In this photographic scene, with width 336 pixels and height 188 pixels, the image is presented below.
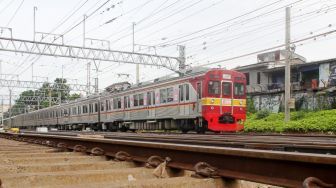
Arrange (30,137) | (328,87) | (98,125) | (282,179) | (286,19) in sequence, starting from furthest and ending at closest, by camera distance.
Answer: (328,87)
(98,125)
(286,19)
(30,137)
(282,179)

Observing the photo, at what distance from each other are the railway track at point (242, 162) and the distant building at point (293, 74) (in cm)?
2817

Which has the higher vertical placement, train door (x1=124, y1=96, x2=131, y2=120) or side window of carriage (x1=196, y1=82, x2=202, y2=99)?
side window of carriage (x1=196, y1=82, x2=202, y2=99)

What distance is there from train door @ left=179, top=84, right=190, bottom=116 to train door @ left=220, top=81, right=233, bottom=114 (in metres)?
1.50

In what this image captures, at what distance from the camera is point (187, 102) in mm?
17516

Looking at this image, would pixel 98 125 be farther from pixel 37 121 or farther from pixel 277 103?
pixel 37 121

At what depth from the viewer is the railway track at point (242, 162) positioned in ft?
8.73

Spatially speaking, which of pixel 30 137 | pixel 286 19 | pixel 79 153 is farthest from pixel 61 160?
pixel 286 19

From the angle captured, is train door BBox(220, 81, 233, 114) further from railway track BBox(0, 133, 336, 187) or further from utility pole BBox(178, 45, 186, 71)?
utility pole BBox(178, 45, 186, 71)

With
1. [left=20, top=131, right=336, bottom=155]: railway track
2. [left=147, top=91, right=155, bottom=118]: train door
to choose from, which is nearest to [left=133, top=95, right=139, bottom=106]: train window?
[left=147, top=91, right=155, bottom=118]: train door

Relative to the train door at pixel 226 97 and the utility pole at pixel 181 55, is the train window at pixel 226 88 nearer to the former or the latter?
the train door at pixel 226 97

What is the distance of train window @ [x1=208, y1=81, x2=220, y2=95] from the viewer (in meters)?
16.8

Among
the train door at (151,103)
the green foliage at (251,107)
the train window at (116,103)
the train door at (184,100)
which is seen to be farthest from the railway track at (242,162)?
the green foliage at (251,107)

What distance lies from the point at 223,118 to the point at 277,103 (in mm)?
18602

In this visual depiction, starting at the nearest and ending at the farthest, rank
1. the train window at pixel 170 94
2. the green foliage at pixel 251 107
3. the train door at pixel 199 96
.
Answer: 1. the train door at pixel 199 96
2. the train window at pixel 170 94
3. the green foliage at pixel 251 107
